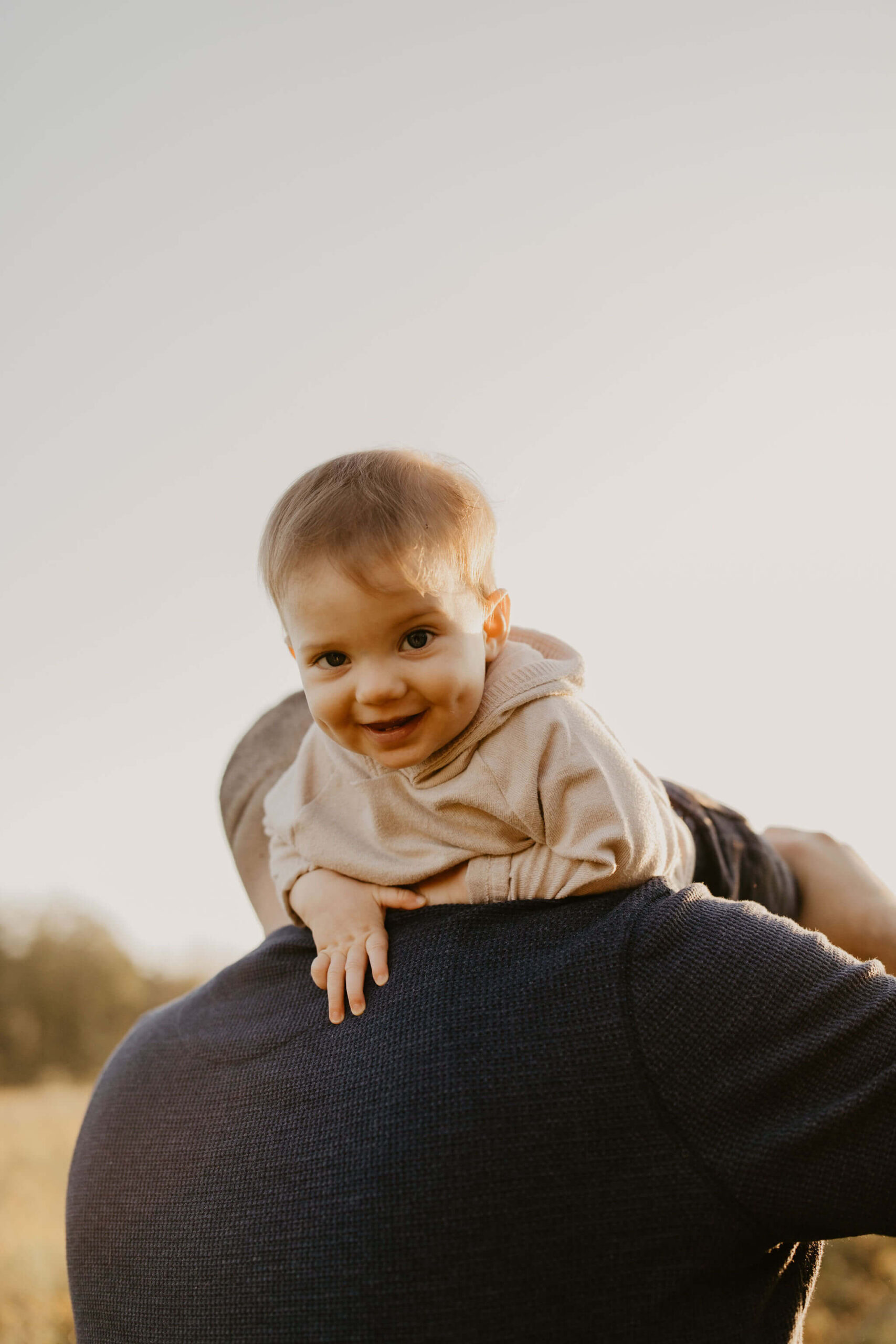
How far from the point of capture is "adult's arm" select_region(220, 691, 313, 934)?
8.58ft

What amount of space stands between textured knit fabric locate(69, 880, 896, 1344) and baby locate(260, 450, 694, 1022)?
0.31 ft

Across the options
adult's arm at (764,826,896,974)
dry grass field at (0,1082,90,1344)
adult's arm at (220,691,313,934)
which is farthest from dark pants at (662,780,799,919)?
dry grass field at (0,1082,90,1344)

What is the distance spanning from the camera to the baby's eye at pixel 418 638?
161 cm

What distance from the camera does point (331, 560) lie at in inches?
62.8

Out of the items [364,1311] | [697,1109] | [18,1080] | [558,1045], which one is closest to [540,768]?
[558,1045]

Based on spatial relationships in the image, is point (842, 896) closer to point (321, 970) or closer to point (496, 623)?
point (496, 623)

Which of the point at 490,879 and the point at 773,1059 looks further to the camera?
the point at 490,879

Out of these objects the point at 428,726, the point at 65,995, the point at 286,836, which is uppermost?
the point at 428,726

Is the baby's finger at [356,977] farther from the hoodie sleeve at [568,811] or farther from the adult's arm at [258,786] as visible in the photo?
the adult's arm at [258,786]

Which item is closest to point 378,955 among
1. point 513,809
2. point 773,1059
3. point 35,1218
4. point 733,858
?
point 513,809

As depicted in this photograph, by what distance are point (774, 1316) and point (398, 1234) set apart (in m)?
0.53

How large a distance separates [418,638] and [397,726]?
0.14 meters

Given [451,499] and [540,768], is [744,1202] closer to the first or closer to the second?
[540,768]

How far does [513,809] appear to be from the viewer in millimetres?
1568
